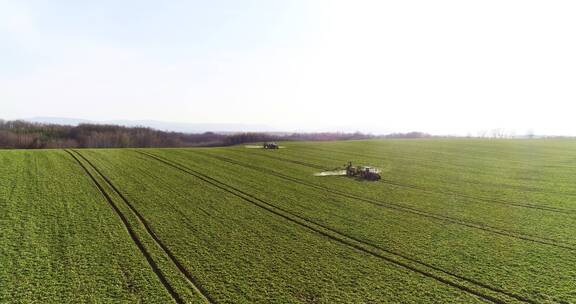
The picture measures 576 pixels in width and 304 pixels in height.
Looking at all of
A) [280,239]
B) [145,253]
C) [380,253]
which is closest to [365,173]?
[380,253]

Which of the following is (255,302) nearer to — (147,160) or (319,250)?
(319,250)

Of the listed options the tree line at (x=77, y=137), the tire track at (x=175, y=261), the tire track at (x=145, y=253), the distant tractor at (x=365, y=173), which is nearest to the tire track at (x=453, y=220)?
the distant tractor at (x=365, y=173)

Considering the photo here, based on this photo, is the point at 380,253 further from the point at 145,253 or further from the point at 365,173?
the point at 365,173

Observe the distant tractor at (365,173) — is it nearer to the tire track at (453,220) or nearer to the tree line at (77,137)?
the tire track at (453,220)

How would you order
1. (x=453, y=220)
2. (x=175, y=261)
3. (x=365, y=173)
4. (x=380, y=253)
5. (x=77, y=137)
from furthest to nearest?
1. (x=77, y=137)
2. (x=365, y=173)
3. (x=453, y=220)
4. (x=380, y=253)
5. (x=175, y=261)

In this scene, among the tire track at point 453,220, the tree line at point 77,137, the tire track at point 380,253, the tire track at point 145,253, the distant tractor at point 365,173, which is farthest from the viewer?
the tree line at point 77,137

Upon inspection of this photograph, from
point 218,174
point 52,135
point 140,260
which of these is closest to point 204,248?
point 140,260

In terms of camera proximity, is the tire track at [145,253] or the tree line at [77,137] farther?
the tree line at [77,137]

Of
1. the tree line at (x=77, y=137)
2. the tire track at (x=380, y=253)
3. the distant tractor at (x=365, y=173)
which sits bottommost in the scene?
the tire track at (x=380, y=253)
